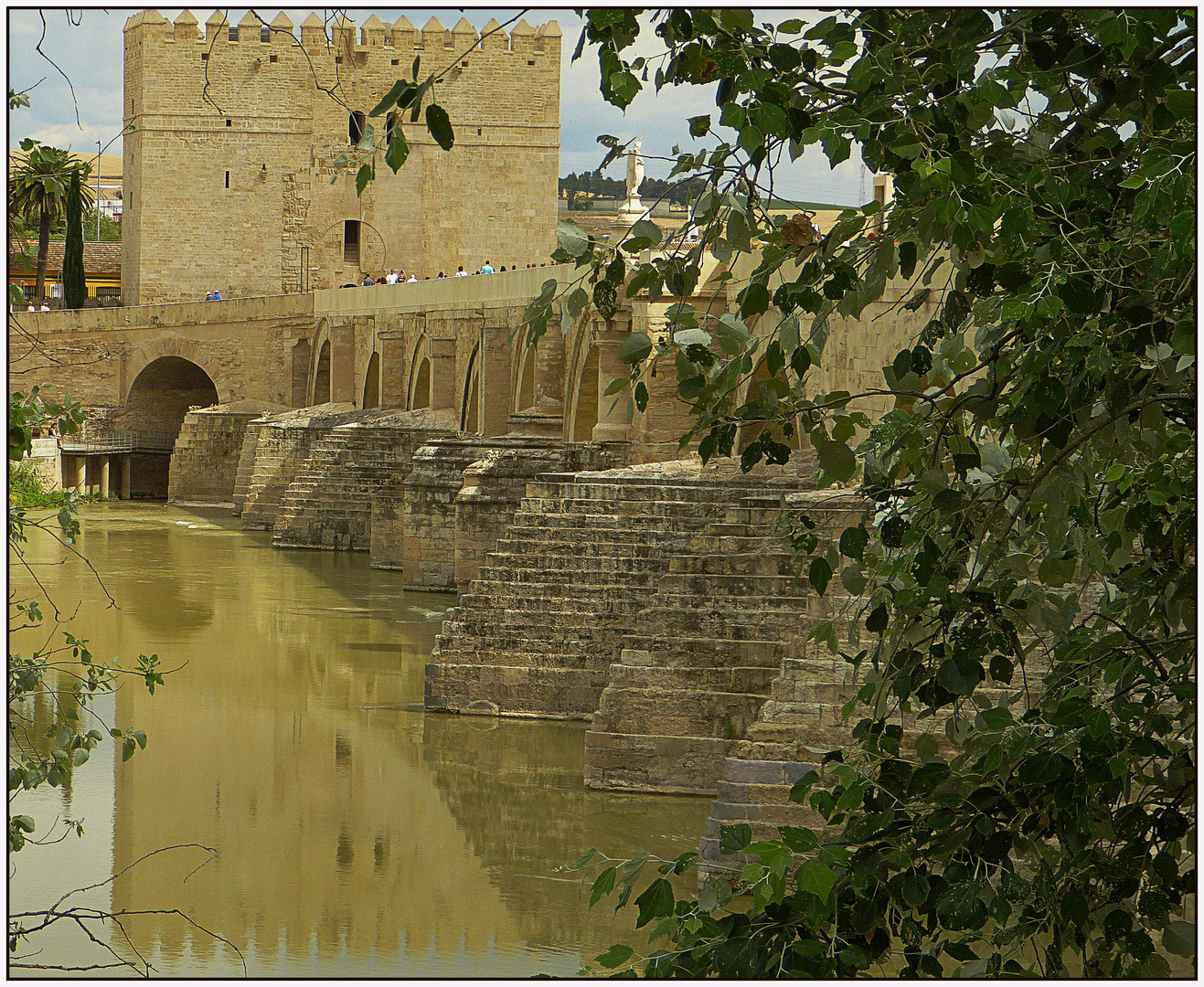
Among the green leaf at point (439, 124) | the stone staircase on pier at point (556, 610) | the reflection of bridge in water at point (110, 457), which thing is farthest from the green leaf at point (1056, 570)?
the reflection of bridge in water at point (110, 457)

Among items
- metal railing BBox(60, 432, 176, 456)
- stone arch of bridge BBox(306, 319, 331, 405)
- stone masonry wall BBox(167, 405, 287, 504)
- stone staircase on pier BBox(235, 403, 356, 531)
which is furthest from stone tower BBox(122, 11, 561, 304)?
stone staircase on pier BBox(235, 403, 356, 531)

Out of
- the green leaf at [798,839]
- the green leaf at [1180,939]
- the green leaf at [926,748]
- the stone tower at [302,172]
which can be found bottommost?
the green leaf at [1180,939]

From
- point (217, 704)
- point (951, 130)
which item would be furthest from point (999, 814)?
point (217, 704)

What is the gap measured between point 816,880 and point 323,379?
3351cm

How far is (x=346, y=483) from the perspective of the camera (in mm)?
26266

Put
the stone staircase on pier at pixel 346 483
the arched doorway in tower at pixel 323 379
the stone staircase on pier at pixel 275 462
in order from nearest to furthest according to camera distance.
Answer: the stone staircase on pier at pixel 346 483
the stone staircase on pier at pixel 275 462
the arched doorway in tower at pixel 323 379

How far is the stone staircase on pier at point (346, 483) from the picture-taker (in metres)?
25.9

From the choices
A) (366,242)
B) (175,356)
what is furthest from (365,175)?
(366,242)

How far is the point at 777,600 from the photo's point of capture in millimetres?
10828

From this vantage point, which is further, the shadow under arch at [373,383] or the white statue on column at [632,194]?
the shadow under arch at [373,383]

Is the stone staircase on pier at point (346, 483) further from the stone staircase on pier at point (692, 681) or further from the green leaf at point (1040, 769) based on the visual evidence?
the green leaf at point (1040, 769)

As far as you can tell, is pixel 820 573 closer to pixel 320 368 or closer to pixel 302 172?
pixel 320 368

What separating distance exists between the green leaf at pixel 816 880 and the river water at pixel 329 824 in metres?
2.80

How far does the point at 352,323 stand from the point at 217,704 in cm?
2005
